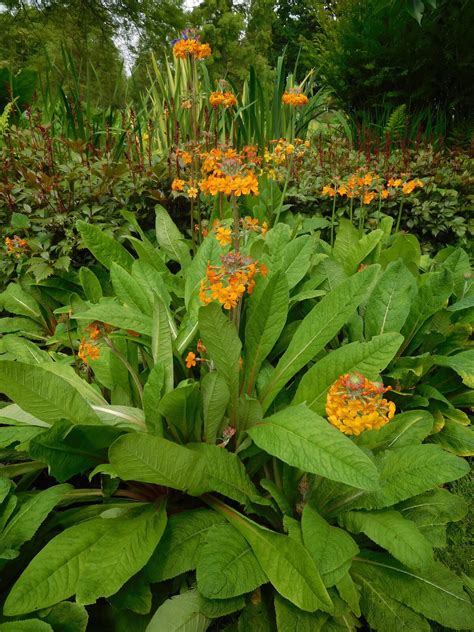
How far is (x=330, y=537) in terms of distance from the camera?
1305mm

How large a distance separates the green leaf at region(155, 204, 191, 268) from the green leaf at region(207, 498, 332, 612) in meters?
1.52

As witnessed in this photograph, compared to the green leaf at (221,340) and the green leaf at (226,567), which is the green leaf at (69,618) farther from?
the green leaf at (221,340)

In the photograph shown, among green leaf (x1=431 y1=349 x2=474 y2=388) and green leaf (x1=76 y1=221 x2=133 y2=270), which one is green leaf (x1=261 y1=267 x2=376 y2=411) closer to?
green leaf (x1=431 y1=349 x2=474 y2=388)

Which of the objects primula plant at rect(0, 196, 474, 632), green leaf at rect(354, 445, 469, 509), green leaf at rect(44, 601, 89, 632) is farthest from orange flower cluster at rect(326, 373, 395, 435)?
green leaf at rect(44, 601, 89, 632)

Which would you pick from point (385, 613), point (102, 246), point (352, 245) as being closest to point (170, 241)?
point (102, 246)

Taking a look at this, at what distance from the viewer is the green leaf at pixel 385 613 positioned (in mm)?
1310

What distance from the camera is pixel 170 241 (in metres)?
2.63

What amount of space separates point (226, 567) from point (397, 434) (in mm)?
703

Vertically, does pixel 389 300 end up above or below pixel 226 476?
above

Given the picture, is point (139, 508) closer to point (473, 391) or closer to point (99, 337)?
point (99, 337)

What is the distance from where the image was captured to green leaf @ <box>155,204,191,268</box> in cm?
260

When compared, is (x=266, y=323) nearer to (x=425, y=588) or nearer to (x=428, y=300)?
(x=428, y=300)

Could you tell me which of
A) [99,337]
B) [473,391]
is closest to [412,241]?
[473,391]

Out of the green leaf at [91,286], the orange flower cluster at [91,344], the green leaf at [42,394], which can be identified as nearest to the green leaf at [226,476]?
the green leaf at [42,394]
